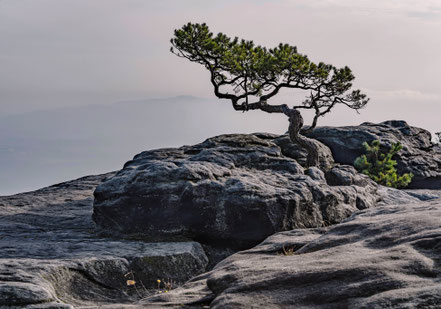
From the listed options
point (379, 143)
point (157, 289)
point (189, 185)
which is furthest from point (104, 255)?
point (379, 143)

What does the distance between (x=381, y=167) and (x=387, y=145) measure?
10.4ft

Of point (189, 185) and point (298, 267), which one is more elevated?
point (189, 185)

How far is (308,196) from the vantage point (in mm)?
17734

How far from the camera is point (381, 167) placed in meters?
31.2

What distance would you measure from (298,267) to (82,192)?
19193 millimetres

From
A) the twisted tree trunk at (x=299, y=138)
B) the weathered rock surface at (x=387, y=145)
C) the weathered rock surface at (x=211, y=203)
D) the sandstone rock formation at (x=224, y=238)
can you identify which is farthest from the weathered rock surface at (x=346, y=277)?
the weathered rock surface at (x=387, y=145)

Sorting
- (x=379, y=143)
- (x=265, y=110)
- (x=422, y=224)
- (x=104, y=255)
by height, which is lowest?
(x=104, y=255)

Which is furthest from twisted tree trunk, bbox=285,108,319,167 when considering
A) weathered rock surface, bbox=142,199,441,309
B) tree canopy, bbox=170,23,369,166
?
weathered rock surface, bbox=142,199,441,309

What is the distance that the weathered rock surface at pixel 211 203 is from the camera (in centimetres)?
1641

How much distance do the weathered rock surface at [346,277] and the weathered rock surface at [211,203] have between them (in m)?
Result: 6.15

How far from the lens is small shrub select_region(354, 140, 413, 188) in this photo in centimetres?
3019

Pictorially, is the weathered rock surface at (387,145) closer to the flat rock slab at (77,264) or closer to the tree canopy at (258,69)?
the tree canopy at (258,69)

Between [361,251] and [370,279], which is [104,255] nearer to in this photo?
[361,251]

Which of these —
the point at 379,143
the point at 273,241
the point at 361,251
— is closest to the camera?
the point at 361,251
